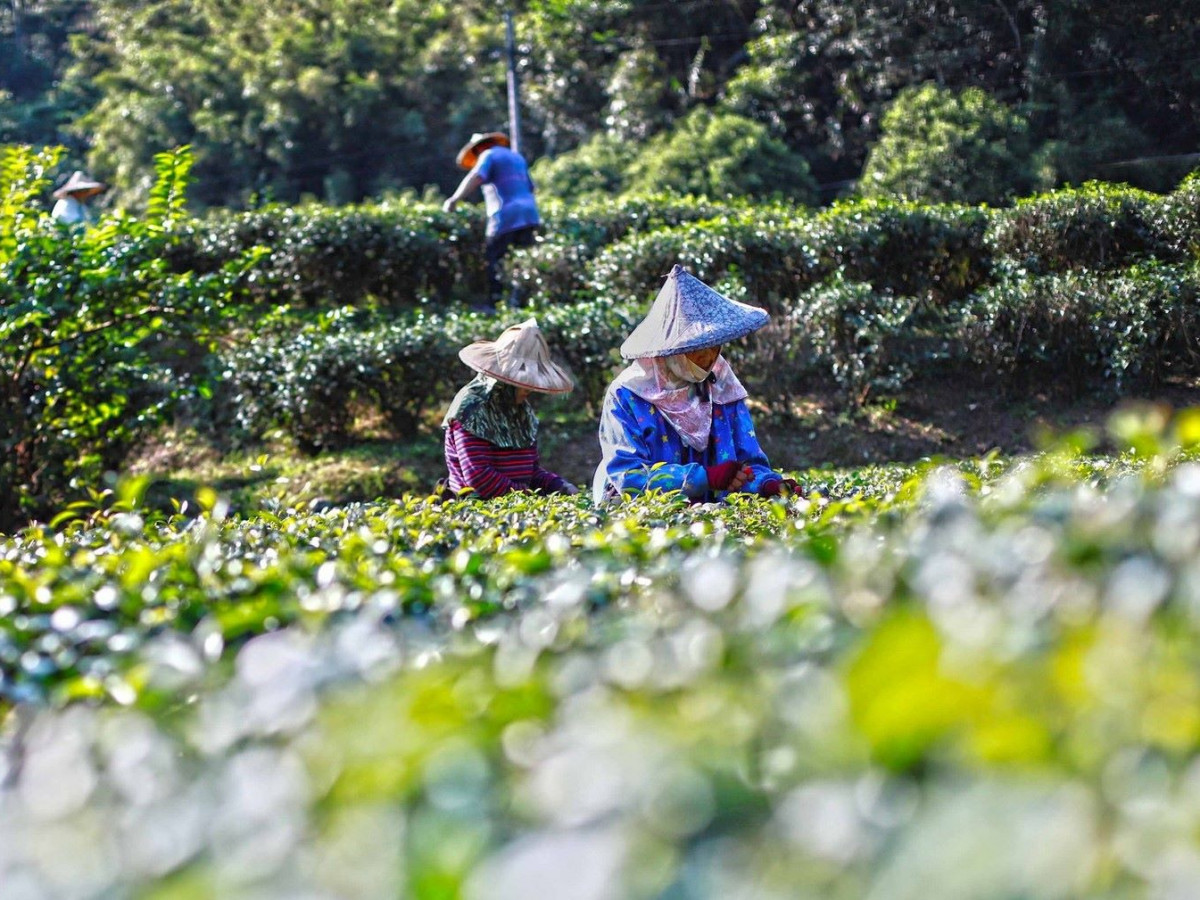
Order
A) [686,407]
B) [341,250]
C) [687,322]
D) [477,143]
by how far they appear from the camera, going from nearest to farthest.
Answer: [687,322]
[686,407]
[341,250]
[477,143]

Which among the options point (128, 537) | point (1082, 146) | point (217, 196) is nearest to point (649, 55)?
point (1082, 146)

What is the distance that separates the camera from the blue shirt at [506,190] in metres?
12.1

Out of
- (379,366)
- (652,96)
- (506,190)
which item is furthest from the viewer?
(652,96)

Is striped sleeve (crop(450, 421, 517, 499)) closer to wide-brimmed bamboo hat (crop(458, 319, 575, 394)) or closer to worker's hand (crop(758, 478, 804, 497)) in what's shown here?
wide-brimmed bamboo hat (crop(458, 319, 575, 394))

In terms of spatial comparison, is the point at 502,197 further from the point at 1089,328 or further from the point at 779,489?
the point at 779,489

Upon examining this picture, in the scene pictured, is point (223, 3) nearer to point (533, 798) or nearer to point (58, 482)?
point (58, 482)

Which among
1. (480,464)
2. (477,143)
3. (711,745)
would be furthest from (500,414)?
(477,143)

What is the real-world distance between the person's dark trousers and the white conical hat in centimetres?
682

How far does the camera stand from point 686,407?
5559mm

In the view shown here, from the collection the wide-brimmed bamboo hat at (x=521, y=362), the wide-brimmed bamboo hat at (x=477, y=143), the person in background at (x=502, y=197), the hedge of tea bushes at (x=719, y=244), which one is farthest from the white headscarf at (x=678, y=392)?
the wide-brimmed bamboo hat at (x=477, y=143)

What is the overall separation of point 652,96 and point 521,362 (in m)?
15.2

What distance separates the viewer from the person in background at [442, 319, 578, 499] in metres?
6.01

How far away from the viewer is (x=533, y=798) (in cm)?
139

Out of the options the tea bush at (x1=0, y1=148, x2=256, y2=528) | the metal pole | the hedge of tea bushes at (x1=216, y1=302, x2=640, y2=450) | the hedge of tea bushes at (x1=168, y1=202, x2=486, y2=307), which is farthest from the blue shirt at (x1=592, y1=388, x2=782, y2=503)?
the metal pole
